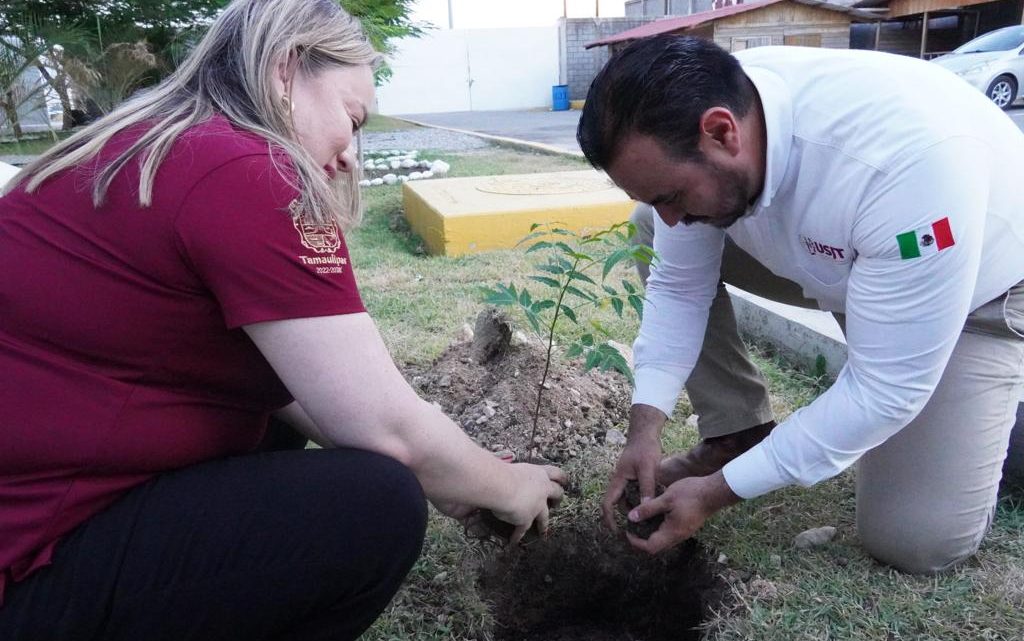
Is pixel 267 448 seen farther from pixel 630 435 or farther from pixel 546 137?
pixel 546 137

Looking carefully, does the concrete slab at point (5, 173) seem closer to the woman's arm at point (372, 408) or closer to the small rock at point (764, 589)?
the woman's arm at point (372, 408)

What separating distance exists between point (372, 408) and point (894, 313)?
3.08 feet

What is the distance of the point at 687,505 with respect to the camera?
173 centimetres

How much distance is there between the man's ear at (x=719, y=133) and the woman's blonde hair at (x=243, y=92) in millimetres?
612

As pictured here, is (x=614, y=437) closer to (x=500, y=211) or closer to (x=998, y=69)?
(x=500, y=211)

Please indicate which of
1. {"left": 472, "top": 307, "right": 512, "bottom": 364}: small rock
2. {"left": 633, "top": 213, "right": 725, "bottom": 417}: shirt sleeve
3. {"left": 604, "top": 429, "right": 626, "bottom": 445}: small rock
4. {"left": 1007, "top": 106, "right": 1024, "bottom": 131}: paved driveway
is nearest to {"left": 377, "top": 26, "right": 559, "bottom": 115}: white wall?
{"left": 1007, "top": 106, "right": 1024, "bottom": 131}: paved driveway

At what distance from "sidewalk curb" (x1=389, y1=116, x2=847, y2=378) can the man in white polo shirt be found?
872 millimetres

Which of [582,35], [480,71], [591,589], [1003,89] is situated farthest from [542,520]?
[480,71]

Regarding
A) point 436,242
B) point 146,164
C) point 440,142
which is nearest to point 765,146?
point 146,164

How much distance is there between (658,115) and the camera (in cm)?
142

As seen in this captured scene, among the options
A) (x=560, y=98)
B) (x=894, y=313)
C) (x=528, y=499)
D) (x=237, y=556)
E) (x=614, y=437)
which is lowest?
(x=560, y=98)

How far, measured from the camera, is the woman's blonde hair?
1247 mm

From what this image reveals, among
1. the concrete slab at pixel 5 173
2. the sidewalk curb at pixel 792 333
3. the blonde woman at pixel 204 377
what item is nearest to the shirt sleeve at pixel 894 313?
the blonde woman at pixel 204 377

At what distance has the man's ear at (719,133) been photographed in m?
1.43
